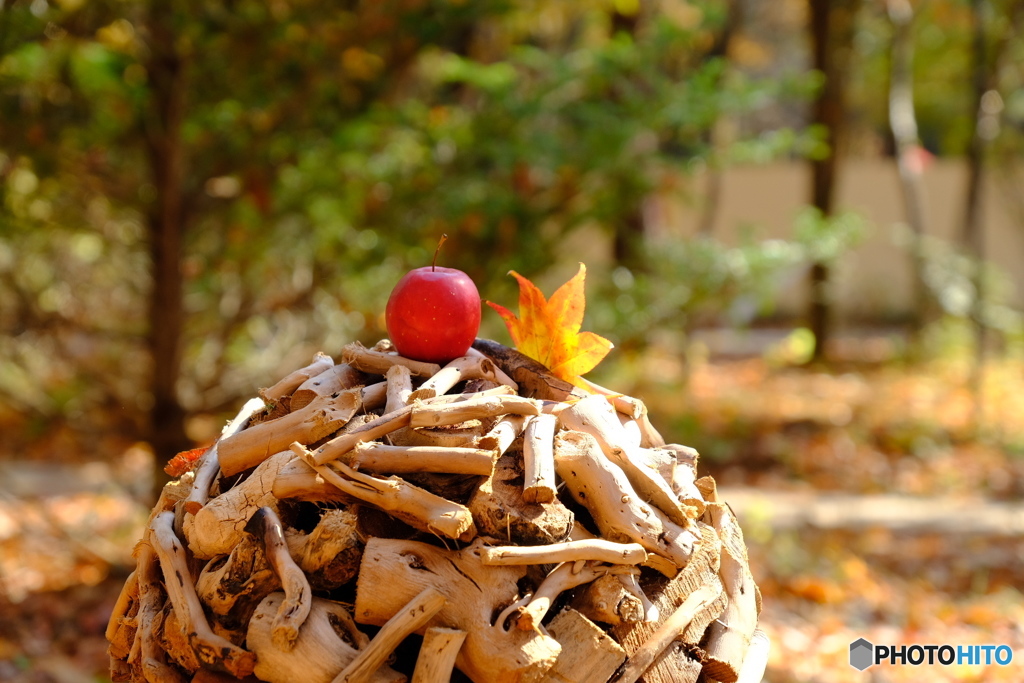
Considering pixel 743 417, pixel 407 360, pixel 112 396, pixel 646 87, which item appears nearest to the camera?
pixel 407 360

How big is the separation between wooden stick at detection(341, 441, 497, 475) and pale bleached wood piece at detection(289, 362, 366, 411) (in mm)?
183

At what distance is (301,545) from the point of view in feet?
3.84

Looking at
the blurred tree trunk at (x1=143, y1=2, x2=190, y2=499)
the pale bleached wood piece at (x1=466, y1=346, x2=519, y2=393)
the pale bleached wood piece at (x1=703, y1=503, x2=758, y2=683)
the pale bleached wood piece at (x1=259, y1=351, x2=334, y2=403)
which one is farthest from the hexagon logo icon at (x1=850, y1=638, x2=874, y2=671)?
the blurred tree trunk at (x1=143, y1=2, x2=190, y2=499)

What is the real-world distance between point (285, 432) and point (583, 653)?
Answer: 532 mm

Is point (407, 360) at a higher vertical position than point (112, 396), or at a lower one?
higher

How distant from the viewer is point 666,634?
1.23 meters

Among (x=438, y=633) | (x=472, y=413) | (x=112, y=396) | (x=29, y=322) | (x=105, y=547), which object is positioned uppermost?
(x=472, y=413)

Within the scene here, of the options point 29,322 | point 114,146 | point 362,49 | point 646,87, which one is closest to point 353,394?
point 362,49

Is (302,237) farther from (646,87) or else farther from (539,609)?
(539,609)

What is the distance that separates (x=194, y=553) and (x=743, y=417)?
21.9ft

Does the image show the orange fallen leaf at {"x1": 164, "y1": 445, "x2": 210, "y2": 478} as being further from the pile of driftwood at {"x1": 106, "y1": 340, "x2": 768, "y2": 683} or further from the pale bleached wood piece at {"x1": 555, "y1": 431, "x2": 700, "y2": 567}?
the pale bleached wood piece at {"x1": 555, "y1": 431, "x2": 700, "y2": 567}

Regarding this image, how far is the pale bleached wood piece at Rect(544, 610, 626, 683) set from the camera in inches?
45.1

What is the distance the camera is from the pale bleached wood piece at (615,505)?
125 centimetres

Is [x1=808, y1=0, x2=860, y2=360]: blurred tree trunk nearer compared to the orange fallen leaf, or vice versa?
the orange fallen leaf
